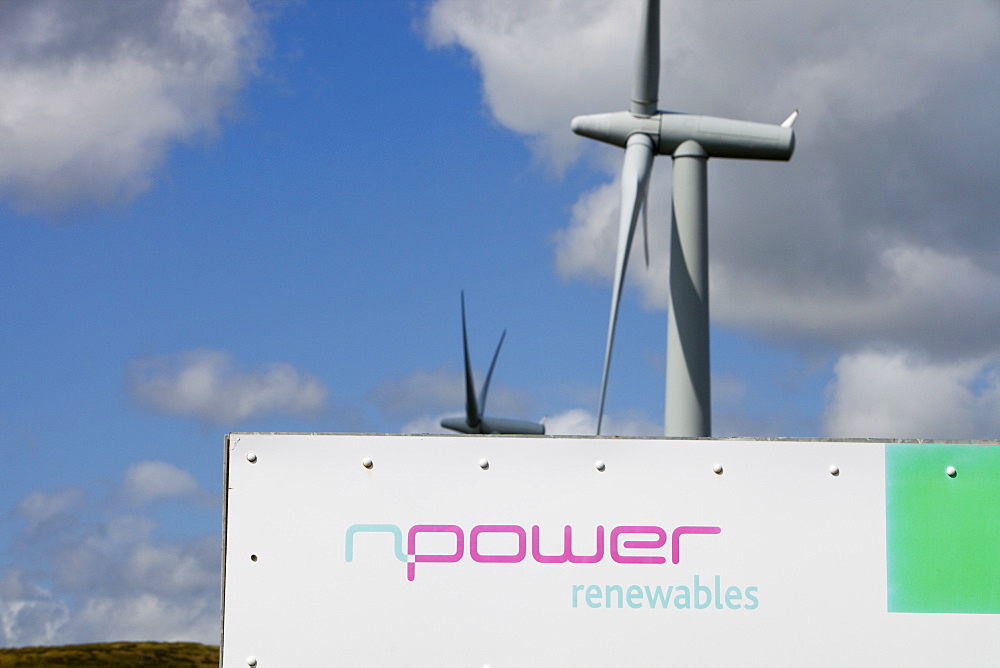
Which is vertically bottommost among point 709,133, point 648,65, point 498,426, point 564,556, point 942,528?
point 564,556

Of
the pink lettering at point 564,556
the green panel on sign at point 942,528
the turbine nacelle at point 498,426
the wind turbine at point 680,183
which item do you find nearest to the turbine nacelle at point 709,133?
the wind turbine at point 680,183

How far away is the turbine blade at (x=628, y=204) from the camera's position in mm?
17641

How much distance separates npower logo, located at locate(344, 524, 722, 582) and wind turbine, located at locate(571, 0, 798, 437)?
11.7 meters

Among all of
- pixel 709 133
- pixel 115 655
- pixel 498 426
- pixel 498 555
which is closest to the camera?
pixel 498 555

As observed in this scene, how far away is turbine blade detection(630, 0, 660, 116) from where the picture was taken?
764 inches

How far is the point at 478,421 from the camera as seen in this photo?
27531mm

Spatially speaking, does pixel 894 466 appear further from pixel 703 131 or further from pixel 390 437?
pixel 703 131

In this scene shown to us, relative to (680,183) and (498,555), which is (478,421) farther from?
(498,555)

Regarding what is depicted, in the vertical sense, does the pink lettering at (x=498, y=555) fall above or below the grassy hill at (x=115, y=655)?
above

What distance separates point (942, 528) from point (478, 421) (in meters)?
22.0

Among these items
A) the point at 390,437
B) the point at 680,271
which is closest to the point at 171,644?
the point at 680,271

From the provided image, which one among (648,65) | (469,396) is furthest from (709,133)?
(469,396)

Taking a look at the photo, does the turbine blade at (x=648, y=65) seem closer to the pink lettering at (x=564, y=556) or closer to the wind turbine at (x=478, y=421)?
the wind turbine at (x=478, y=421)

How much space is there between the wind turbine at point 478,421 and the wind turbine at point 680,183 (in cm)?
478
